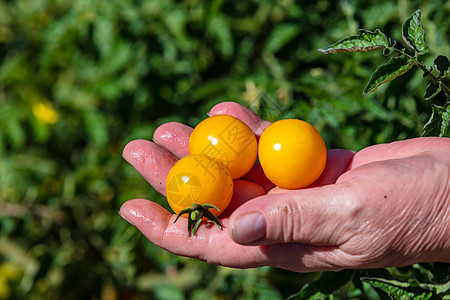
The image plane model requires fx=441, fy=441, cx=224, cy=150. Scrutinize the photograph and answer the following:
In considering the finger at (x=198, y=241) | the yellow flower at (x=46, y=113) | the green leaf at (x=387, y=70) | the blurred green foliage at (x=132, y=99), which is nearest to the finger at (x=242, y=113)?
the blurred green foliage at (x=132, y=99)

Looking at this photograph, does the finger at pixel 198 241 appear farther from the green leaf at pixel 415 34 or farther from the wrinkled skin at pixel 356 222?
the green leaf at pixel 415 34

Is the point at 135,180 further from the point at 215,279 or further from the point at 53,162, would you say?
the point at 53,162

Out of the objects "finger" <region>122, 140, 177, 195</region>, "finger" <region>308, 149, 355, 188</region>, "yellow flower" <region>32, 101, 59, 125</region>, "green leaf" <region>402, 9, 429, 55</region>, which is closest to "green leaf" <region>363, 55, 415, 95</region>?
"green leaf" <region>402, 9, 429, 55</region>

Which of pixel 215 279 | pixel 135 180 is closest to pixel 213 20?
pixel 135 180

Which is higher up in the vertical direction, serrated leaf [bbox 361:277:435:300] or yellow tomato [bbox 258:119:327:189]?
yellow tomato [bbox 258:119:327:189]

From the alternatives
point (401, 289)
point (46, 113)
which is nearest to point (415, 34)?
point (401, 289)

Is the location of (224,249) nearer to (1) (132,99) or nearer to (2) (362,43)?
(2) (362,43)

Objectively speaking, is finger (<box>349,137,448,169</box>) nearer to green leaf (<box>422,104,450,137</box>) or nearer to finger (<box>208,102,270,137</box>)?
green leaf (<box>422,104,450,137</box>)
